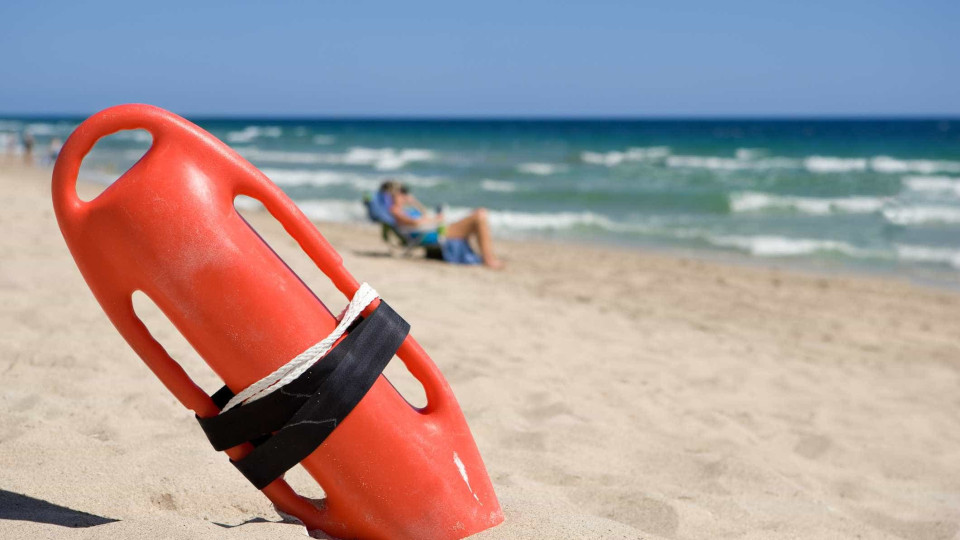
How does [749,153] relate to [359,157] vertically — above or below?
above

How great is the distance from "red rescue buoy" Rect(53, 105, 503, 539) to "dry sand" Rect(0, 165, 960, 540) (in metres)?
0.21

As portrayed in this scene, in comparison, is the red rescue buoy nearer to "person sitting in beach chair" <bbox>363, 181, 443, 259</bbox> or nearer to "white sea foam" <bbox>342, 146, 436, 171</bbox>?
"person sitting in beach chair" <bbox>363, 181, 443, 259</bbox>

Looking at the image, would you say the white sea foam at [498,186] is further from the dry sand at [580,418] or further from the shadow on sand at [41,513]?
the shadow on sand at [41,513]

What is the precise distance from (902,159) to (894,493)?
30570 millimetres

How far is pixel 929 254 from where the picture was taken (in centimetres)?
1059

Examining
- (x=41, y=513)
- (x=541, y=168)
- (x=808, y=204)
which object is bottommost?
(x=541, y=168)

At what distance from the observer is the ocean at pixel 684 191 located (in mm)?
11633

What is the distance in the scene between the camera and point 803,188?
19.5m

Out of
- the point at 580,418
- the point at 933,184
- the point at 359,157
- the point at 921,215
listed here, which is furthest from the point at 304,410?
the point at 359,157

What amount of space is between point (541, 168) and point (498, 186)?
5479mm

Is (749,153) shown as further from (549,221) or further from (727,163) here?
(549,221)

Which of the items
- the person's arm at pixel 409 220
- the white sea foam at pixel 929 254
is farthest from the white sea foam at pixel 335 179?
the white sea foam at pixel 929 254

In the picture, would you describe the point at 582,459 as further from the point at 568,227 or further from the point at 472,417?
the point at 568,227

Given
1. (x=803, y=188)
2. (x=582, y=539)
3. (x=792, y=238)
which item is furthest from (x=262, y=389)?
(x=803, y=188)
